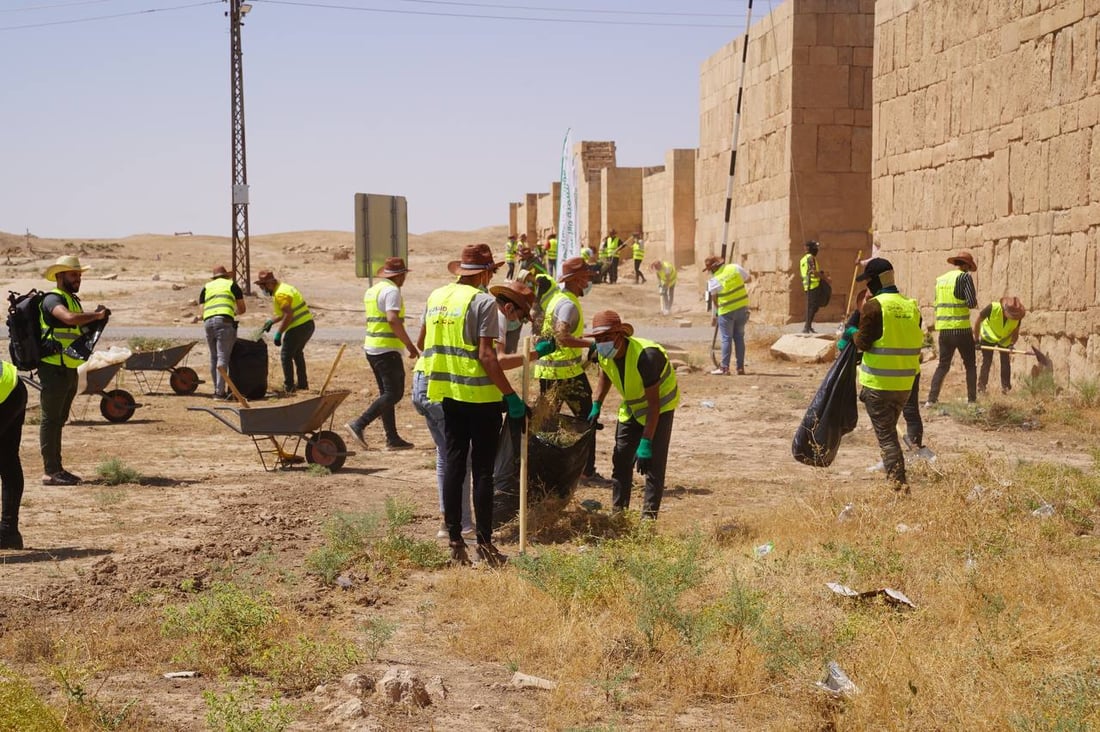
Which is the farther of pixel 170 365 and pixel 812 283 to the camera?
pixel 812 283

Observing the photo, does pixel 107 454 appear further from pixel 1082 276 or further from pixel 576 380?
pixel 1082 276

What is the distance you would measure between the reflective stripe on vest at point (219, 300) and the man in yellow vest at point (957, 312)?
25.4 ft

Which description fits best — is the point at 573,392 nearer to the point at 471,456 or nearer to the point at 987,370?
the point at 471,456

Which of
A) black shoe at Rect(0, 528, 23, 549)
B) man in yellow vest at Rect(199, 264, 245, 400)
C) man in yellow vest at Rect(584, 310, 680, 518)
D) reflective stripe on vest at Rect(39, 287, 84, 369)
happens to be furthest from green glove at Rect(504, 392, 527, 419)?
man in yellow vest at Rect(199, 264, 245, 400)

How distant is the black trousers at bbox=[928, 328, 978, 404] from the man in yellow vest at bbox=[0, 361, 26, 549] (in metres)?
8.99

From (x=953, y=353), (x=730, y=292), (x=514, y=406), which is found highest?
(x=730, y=292)

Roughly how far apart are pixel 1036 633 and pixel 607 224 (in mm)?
34037

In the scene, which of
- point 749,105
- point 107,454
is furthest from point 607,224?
point 107,454

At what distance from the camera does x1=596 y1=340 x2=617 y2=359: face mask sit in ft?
24.1

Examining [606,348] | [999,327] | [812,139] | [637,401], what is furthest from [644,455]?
[812,139]

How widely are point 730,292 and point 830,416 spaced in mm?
7616

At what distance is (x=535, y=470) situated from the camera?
7.78 metres

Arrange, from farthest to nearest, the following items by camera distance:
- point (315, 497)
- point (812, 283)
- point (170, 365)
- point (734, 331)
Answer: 1. point (812, 283)
2. point (734, 331)
3. point (170, 365)
4. point (315, 497)

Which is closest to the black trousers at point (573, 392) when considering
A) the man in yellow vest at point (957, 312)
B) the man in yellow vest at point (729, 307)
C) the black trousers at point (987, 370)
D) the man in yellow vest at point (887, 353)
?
the man in yellow vest at point (887, 353)
